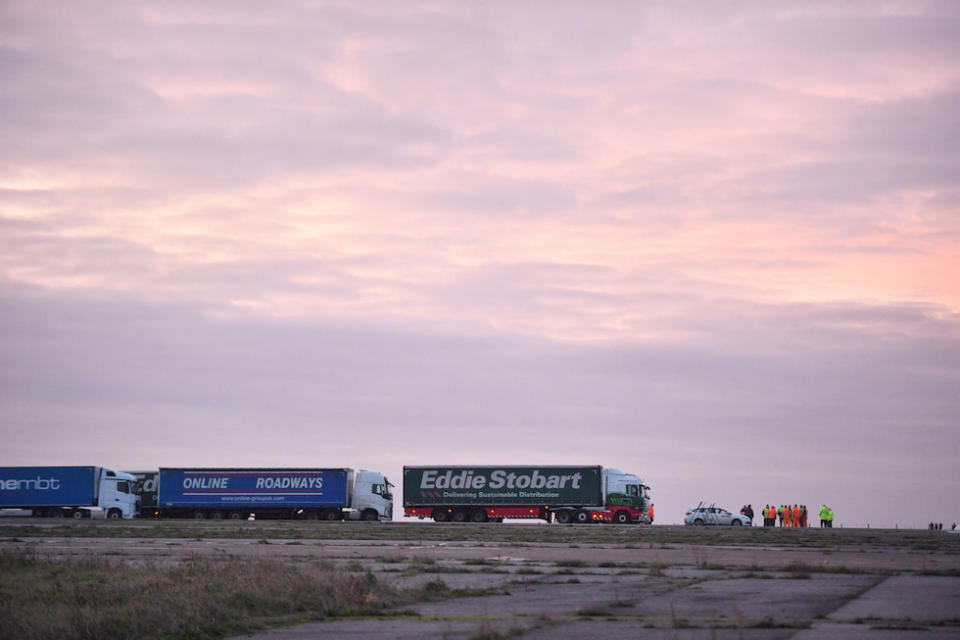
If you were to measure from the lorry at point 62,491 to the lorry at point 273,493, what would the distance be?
380cm

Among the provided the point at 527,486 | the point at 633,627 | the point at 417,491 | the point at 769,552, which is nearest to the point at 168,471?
the point at 417,491

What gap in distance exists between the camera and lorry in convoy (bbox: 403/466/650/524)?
7512cm

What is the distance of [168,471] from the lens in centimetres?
7962

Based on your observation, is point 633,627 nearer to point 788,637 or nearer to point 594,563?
point 788,637

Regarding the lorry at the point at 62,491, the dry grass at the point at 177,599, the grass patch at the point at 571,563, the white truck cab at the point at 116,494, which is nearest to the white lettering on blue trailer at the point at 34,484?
the lorry at the point at 62,491

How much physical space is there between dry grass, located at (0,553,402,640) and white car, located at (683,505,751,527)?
200 feet

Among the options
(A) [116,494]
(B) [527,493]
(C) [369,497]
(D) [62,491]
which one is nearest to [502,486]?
(B) [527,493]

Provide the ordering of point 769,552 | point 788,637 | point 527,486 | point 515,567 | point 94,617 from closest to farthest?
point 788,637 → point 94,617 → point 515,567 → point 769,552 → point 527,486

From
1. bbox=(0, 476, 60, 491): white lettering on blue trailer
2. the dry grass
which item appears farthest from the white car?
the dry grass

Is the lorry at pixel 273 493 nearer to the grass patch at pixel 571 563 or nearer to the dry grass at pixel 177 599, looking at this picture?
the grass patch at pixel 571 563

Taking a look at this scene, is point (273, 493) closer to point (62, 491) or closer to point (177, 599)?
point (62, 491)

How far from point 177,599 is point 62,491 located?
6858 centimetres

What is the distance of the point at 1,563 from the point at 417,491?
176ft

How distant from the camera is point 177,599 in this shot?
1600 centimetres
